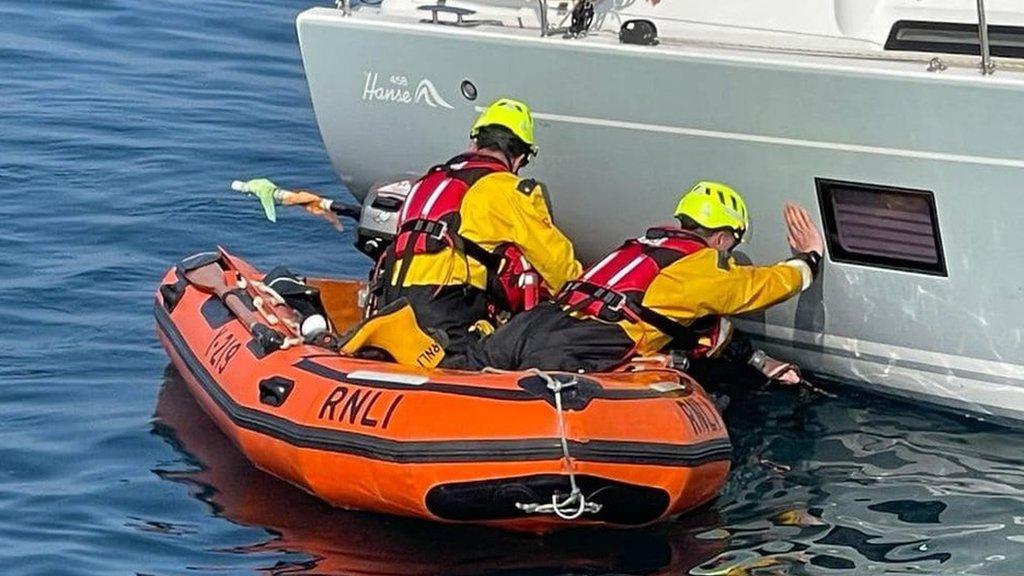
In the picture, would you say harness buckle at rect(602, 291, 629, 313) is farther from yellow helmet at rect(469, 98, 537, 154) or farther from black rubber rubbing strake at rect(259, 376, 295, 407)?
black rubber rubbing strake at rect(259, 376, 295, 407)

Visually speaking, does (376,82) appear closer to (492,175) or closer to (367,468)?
(492,175)

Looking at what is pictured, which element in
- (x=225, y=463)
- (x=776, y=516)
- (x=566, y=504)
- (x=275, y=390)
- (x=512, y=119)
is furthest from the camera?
(x=512, y=119)

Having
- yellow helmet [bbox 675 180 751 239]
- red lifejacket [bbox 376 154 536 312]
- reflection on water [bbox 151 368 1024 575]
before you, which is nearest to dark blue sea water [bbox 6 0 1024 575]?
reflection on water [bbox 151 368 1024 575]

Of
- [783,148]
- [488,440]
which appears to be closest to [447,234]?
[783,148]

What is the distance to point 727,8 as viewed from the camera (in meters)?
8.34

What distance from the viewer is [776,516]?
7.04 meters

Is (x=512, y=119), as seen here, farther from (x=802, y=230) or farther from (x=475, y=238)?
(x=802, y=230)

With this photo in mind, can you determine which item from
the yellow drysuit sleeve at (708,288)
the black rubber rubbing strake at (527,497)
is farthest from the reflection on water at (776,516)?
the yellow drysuit sleeve at (708,288)

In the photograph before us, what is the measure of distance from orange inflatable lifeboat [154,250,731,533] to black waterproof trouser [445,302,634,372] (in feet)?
0.81

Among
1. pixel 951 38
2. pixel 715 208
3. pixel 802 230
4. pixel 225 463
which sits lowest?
pixel 225 463

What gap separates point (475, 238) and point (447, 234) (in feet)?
0.41

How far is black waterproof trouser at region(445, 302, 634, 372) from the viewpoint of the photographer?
7.56 meters

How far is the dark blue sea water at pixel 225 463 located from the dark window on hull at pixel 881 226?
736mm

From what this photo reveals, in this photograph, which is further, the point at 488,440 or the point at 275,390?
the point at 275,390
